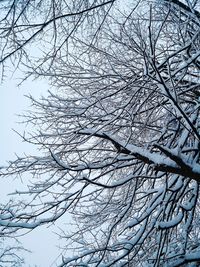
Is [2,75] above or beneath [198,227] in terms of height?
above

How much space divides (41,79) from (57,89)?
0.49 meters

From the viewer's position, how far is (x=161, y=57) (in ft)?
16.0

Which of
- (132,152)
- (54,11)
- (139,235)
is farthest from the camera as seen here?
(54,11)

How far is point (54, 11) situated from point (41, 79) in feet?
4.24

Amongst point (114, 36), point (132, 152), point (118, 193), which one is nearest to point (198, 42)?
point (114, 36)

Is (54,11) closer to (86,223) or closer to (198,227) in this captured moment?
(86,223)

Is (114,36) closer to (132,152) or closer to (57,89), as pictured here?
(57,89)

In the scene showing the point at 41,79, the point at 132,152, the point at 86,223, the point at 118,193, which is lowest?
the point at 132,152

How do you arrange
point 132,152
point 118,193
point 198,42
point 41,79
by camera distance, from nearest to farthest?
point 132,152 < point 198,42 < point 41,79 < point 118,193

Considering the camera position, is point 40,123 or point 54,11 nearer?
point 54,11

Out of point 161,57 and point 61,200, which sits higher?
point 161,57

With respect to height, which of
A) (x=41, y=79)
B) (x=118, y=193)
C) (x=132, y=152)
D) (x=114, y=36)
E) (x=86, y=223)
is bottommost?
(x=132, y=152)

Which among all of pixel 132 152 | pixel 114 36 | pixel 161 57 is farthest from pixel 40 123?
pixel 132 152

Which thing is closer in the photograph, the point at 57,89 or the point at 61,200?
the point at 61,200
